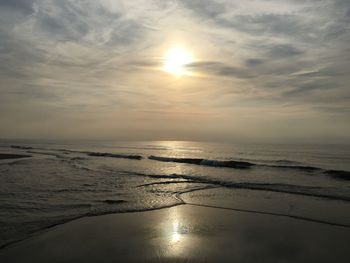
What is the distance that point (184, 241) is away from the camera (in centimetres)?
714

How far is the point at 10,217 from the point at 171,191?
8.32m

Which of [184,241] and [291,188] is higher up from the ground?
[184,241]

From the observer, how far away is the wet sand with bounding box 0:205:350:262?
6.16 meters

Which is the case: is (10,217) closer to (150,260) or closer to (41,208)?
(41,208)

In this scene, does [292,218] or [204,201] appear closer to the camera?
[292,218]

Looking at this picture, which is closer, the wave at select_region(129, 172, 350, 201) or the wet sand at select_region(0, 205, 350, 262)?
the wet sand at select_region(0, 205, 350, 262)

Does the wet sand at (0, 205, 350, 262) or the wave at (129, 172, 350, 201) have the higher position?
the wet sand at (0, 205, 350, 262)

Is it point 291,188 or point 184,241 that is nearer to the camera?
point 184,241

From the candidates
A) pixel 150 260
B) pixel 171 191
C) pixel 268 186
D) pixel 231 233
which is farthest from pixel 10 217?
pixel 268 186

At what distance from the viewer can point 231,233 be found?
8.02 meters

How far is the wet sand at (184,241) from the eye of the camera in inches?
Result: 243

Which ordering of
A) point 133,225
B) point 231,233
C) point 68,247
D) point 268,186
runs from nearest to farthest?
point 68,247, point 231,233, point 133,225, point 268,186

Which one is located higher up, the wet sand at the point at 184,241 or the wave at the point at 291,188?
the wet sand at the point at 184,241

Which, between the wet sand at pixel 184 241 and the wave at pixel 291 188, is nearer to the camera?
the wet sand at pixel 184 241
